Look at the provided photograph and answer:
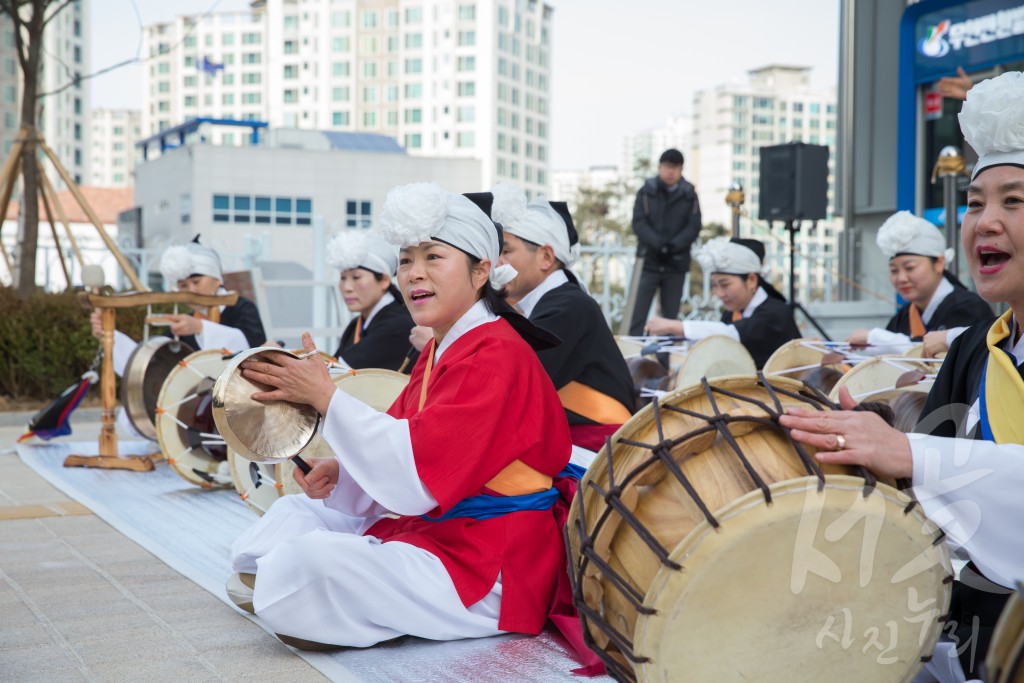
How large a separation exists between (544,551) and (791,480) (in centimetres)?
143

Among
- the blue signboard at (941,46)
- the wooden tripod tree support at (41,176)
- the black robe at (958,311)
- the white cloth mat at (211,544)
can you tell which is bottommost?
the white cloth mat at (211,544)

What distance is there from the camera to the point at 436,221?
317 centimetres

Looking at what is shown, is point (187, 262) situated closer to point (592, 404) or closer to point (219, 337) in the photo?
point (219, 337)

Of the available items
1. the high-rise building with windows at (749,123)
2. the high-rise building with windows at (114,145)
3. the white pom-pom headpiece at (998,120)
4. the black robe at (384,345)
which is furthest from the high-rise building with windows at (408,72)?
the white pom-pom headpiece at (998,120)

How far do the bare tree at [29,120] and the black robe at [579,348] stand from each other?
23.7 feet

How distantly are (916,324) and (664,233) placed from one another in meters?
3.77

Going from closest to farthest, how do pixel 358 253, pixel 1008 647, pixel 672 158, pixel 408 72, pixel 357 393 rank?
pixel 1008 647 → pixel 357 393 → pixel 358 253 → pixel 672 158 → pixel 408 72

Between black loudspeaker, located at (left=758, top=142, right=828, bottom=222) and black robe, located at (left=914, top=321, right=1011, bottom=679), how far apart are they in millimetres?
8063

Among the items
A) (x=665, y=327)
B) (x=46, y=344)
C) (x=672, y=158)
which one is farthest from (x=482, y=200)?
(x=46, y=344)

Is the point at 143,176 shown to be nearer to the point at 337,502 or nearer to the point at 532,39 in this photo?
the point at 532,39

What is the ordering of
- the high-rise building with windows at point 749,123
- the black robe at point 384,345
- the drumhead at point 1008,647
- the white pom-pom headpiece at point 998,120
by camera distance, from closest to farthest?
the drumhead at point 1008,647
the white pom-pom headpiece at point 998,120
the black robe at point 384,345
the high-rise building with windows at point 749,123

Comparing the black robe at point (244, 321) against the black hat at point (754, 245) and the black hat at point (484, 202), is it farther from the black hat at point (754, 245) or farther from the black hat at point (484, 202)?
the black hat at point (484, 202)

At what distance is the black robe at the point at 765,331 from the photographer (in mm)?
6738

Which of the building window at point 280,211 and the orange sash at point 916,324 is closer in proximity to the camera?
the orange sash at point 916,324
